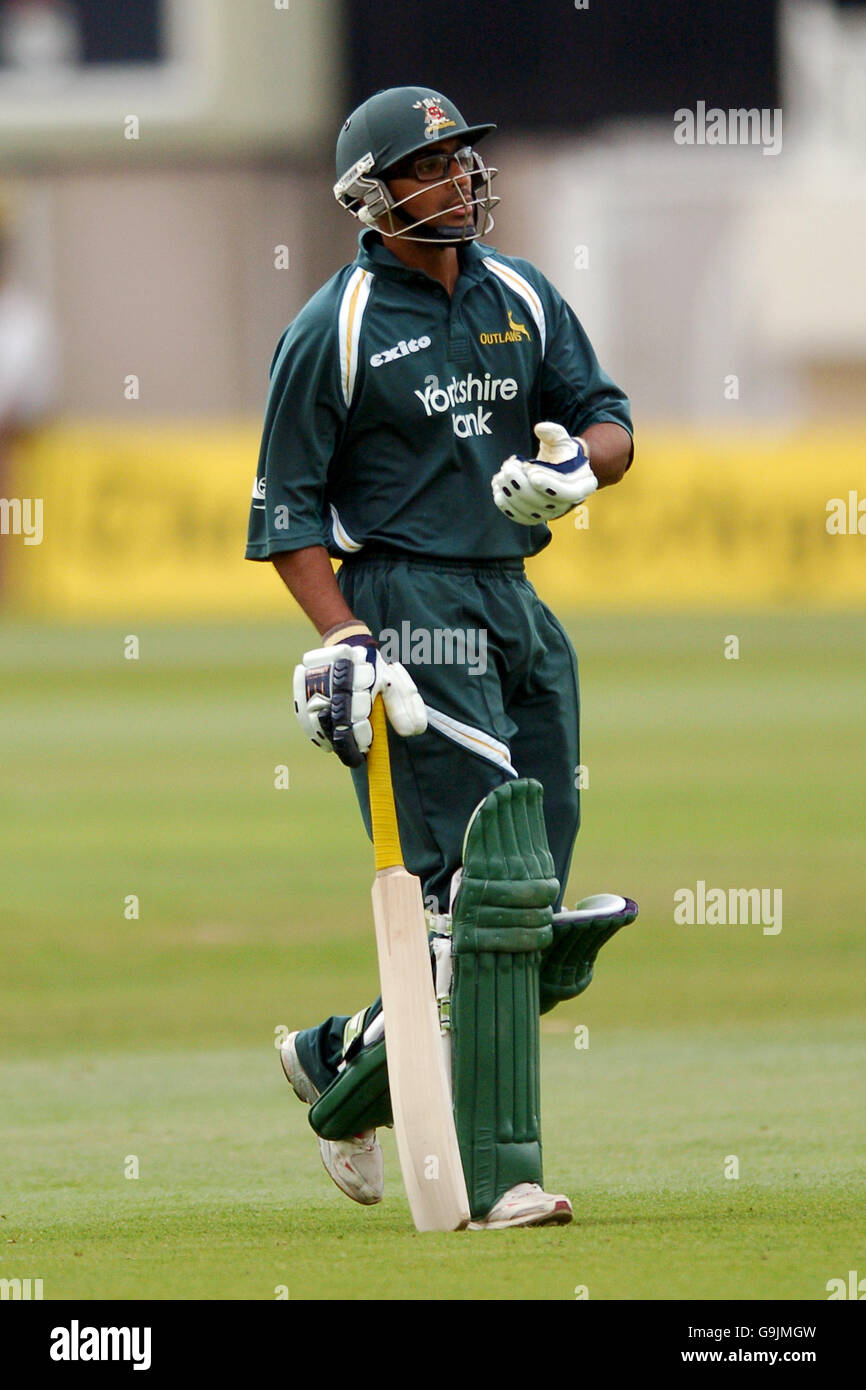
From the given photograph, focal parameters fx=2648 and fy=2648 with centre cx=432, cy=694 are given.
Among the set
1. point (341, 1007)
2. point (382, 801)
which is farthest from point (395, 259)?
point (341, 1007)

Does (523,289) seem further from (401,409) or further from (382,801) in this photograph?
(382,801)

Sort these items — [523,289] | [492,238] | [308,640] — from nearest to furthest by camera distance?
[523,289], [308,640], [492,238]

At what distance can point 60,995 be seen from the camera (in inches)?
373

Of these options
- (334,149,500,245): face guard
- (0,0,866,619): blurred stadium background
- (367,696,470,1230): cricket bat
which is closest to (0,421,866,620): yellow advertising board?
(0,0,866,619): blurred stadium background

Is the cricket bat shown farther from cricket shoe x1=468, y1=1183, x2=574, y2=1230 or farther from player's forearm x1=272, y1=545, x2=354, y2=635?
player's forearm x1=272, y1=545, x2=354, y2=635

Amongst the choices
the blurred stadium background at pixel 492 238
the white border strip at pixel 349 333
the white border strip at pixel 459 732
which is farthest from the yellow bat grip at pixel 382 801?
the blurred stadium background at pixel 492 238

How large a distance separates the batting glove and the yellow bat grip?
0.11ft

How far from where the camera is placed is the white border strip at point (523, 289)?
5.71 metres

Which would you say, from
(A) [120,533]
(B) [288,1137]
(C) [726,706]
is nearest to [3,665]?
(A) [120,533]

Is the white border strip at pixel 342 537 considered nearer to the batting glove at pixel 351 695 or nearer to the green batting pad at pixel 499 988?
the batting glove at pixel 351 695

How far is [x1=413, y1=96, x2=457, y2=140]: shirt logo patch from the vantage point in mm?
5508

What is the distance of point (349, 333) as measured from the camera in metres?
5.49

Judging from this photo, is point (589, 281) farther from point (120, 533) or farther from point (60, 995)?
point (60, 995)

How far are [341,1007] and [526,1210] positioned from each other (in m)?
3.62
